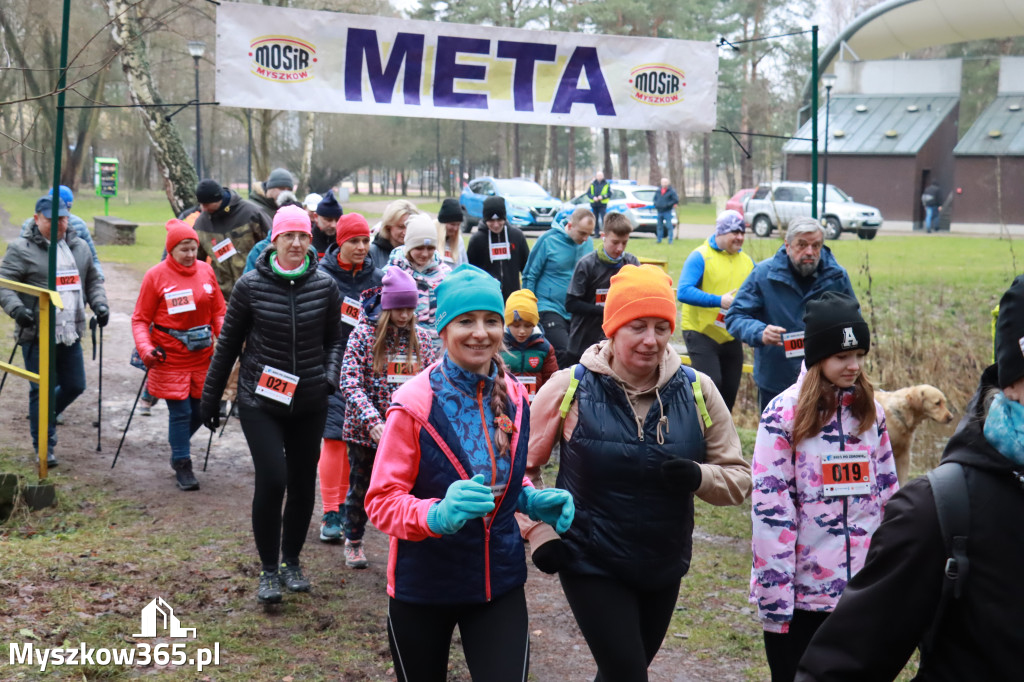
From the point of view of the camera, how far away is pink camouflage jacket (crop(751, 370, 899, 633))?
145 inches

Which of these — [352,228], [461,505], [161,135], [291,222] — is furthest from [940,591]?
[161,135]

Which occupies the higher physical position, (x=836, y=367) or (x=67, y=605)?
(x=836, y=367)

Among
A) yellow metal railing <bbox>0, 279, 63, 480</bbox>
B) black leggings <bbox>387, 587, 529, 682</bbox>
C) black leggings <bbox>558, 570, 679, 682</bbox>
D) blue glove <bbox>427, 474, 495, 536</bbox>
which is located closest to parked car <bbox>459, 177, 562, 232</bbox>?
yellow metal railing <bbox>0, 279, 63, 480</bbox>

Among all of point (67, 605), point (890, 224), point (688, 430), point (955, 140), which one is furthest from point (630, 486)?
point (955, 140)

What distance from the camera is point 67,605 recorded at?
5.35 meters

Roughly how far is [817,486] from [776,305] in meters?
3.08

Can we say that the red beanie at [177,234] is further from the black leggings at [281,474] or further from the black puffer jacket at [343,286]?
the black leggings at [281,474]

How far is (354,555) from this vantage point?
635 centimetres

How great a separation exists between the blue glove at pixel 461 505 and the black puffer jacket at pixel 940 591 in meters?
1.27

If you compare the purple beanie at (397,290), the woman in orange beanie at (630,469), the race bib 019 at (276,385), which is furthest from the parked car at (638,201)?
the woman in orange beanie at (630,469)

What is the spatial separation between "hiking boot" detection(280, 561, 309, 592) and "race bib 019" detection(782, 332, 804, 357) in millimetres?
3183

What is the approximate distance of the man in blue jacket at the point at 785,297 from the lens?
6508 mm

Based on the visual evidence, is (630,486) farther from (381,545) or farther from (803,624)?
(381,545)

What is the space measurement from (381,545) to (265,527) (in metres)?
1.50
